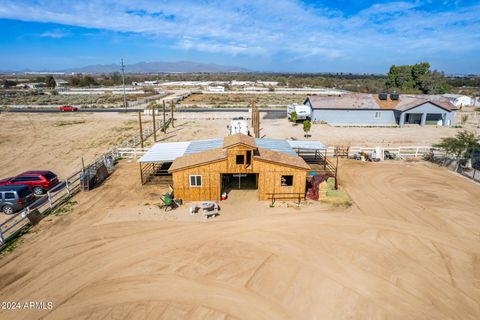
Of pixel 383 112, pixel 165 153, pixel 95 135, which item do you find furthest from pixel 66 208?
pixel 383 112

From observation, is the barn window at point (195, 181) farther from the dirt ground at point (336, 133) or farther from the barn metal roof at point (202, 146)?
the dirt ground at point (336, 133)

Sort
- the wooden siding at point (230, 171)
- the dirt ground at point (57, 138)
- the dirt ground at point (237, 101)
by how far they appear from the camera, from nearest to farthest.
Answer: the wooden siding at point (230, 171) → the dirt ground at point (57, 138) → the dirt ground at point (237, 101)

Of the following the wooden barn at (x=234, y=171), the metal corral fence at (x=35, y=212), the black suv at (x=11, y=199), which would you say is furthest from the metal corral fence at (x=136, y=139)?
the wooden barn at (x=234, y=171)

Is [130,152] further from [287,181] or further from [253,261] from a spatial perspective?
[253,261]

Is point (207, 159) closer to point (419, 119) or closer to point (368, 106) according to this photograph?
point (368, 106)

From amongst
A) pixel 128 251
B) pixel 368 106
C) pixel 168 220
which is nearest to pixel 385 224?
pixel 168 220

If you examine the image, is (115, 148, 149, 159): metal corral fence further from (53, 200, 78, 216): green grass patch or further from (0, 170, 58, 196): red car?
(53, 200, 78, 216): green grass patch
